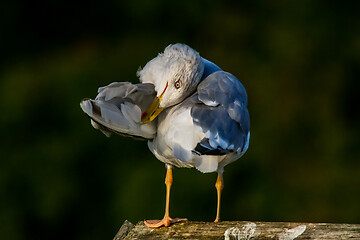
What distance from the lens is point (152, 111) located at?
2584 mm

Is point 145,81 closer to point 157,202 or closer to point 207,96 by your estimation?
point 207,96

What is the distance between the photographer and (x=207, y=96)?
2514 millimetres

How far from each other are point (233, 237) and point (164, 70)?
67cm

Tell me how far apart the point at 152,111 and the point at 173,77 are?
5.5 inches

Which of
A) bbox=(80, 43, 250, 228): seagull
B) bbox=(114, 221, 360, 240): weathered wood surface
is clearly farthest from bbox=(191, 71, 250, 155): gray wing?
bbox=(114, 221, 360, 240): weathered wood surface

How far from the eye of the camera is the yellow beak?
2572 millimetres

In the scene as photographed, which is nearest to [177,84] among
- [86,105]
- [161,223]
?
[86,105]

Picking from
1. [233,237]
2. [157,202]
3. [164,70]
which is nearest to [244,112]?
[164,70]

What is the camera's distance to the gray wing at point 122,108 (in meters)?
2.51

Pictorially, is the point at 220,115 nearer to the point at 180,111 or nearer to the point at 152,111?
the point at 180,111

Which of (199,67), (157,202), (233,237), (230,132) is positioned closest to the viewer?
(233,237)

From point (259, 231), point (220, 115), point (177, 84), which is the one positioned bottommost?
point (259, 231)

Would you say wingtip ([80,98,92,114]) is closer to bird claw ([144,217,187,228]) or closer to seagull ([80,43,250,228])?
seagull ([80,43,250,228])

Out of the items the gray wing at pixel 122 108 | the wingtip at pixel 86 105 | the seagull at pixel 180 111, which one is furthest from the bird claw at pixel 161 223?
the wingtip at pixel 86 105
